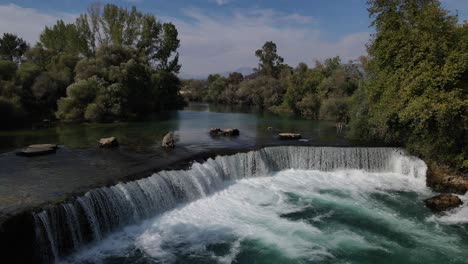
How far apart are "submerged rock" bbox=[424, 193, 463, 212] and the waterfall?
4.15m

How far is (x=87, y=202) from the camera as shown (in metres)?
11.2

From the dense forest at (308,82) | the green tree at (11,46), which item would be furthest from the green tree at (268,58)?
the green tree at (11,46)

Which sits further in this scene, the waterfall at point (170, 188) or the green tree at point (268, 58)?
the green tree at point (268, 58)

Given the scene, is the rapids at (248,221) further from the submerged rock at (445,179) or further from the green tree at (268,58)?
the green tree at (268,58)

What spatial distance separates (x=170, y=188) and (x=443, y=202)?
1174 centimetres

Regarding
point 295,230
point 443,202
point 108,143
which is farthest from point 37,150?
point 443,202

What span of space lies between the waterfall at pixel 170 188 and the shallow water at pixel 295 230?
474 millimetres

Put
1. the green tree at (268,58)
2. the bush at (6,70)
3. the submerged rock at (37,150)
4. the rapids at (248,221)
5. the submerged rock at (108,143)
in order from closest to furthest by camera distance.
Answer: the rapids at (248,221) → the submerged rock at (37,150) → the submerged rock at (108,143) → the bush at (6,70) → the green tree at (268,58)

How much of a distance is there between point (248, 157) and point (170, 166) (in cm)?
467

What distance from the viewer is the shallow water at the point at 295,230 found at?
34.6 ft

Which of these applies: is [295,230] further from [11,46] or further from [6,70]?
[11,46]

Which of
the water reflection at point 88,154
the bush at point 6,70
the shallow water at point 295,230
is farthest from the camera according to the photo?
the bush at point 6,70

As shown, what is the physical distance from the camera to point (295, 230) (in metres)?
12.4

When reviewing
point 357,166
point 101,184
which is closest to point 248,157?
point 357,166
